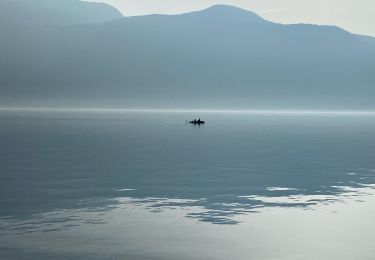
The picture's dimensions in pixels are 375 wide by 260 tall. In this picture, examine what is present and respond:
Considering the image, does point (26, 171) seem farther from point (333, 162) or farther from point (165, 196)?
point (333, 162)

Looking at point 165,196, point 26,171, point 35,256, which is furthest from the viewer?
point 26,171

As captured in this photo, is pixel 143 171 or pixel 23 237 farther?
pixel 143 171

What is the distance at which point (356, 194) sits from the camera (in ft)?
145

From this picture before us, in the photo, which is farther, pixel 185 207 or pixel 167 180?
pixel 167 180

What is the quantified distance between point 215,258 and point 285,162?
43986 mm

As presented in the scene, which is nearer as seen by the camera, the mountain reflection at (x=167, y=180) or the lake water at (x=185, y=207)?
the lake water at (x=185, y=207)

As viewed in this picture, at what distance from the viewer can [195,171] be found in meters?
58.4

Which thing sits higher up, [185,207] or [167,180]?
[167,180]

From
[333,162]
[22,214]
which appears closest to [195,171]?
[333,162]

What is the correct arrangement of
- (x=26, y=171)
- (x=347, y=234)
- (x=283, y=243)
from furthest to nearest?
(x=26, y=171) → (x=347, y=234) → (x=283, y=243)

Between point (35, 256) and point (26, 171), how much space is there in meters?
32.4

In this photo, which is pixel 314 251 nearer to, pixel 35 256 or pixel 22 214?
pixel 35 256

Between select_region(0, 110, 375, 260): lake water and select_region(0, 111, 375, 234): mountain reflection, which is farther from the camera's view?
select_region(0, 111, 375, 234): mountain reflection

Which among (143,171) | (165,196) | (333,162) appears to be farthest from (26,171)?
(333,162)
